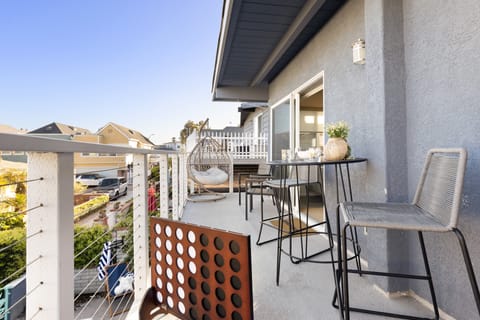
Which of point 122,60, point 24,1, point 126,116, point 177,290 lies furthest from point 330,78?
point 126,116

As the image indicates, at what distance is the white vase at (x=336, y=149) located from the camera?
1.78 m

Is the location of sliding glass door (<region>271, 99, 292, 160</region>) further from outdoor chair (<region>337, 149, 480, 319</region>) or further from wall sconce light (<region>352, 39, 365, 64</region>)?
outdoor chair (<region>337, 149, 480, 319</region>)

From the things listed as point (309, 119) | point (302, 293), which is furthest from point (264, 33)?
point (302, 293)

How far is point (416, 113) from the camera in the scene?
5.06 ft

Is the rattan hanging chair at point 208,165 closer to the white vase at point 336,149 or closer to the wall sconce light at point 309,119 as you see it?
the wall sconce light at point 309,119

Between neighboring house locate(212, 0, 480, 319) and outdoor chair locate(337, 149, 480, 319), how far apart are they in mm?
158

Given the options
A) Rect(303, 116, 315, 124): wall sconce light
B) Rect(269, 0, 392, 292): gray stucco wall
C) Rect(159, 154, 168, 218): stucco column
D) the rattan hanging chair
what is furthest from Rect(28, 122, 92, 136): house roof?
Rect(269, 0, 392, 292): gray stucco wall

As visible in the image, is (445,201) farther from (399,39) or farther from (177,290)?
(177,290)

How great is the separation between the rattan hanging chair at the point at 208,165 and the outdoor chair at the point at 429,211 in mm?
3627

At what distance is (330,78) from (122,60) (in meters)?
18.1

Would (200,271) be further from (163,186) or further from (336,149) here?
(163,186)

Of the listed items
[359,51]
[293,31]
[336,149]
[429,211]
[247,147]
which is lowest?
[429,211]

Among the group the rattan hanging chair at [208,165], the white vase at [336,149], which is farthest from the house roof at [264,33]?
the rattan hanging chair at [208,165]

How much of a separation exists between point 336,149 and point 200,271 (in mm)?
1265
